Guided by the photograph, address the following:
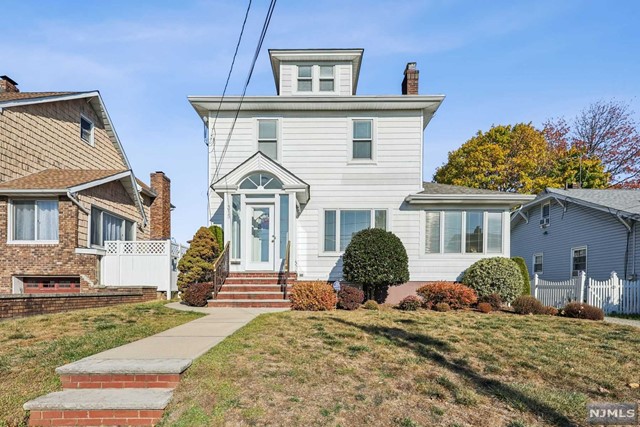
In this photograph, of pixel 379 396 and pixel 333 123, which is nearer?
pixel 379 396

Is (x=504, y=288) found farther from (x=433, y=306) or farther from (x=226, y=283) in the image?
(x=226, y=283)

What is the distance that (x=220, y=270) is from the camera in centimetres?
1149

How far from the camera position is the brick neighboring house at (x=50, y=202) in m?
12.9

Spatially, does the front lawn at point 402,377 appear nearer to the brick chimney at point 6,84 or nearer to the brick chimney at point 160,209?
the brick chimney at point 160,209

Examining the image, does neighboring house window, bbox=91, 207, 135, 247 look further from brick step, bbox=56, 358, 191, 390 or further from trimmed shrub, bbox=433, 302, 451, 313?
trimmed shrub, bbox=433, 302, 451, 313

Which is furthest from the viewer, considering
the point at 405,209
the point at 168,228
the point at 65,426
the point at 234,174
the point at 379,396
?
the point at 168,228

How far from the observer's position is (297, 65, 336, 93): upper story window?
47.4 ft

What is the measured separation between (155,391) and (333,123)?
11069 millimetres

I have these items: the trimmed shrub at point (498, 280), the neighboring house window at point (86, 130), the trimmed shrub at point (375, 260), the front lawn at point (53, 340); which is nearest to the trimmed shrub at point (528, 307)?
the trimmed shrub at point (498, 280)

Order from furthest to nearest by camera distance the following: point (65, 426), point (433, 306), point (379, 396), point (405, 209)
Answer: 1. point (405, 209)
2. point (433, 306)
3. point (379, 396)
4. point (65, 426)

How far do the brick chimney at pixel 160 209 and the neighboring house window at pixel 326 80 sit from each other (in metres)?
11.5

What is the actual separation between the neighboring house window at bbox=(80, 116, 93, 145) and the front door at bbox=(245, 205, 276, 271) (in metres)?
10.8

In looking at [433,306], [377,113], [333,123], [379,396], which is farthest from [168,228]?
[379,396]

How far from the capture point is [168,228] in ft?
69.9
